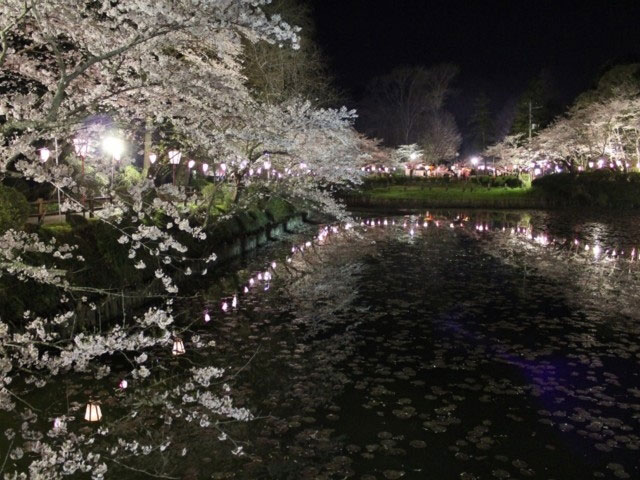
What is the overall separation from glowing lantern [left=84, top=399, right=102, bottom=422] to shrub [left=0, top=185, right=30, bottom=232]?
4094 millimetres

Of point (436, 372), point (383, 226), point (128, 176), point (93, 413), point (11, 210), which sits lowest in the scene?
point (436, 372)

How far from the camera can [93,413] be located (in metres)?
6.65

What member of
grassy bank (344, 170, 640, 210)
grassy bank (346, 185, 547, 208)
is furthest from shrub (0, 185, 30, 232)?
grassy bank (346, 185, 547, 208)

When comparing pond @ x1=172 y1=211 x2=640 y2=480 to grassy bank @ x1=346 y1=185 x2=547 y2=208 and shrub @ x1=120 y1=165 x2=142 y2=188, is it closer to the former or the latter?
shrub @ x1=120 y1=165 x2=142 y2=188

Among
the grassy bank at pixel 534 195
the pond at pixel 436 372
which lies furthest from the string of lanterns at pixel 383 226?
the grassy bank at pixel 534 195

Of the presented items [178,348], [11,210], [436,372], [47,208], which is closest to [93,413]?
[178,348]

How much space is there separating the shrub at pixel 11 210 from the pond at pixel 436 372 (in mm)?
3943

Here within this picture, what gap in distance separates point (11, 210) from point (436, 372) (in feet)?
24.7

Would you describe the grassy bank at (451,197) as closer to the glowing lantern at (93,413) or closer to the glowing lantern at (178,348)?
the glowing lantern at (178,348)

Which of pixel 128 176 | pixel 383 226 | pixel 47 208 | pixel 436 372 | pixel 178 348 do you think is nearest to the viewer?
pixel 436 372

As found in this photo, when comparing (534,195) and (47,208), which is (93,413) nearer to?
(47,208)

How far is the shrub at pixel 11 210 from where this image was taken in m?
9.38

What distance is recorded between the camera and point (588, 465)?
584 centimetres

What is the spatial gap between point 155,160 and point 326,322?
14712 mm
